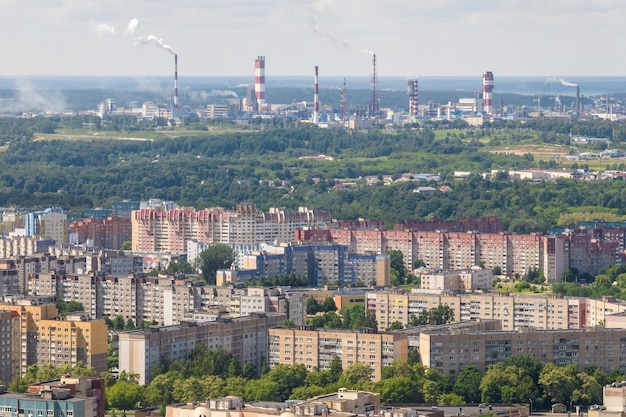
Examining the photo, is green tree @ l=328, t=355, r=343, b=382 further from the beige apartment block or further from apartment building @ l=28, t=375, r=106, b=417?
apartment building @ l=28, t=375, r=106, b=417

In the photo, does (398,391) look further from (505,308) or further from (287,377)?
(505,308)

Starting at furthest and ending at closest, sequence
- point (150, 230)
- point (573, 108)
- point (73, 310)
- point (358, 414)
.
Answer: point (573, 108)
point (150, 230)
point (73, 310)
point (358, 414)

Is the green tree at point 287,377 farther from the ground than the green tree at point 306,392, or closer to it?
closer to it

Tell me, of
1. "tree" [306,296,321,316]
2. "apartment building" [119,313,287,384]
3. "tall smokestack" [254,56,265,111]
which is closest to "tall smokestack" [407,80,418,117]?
"tall smokestack" [254,56,265,111]

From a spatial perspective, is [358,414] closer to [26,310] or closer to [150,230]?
[26,310]

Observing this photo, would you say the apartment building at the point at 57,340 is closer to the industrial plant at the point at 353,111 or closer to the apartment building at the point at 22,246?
the apartment building at the point at 22,246

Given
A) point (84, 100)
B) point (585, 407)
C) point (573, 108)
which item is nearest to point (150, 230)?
point (585, 407)

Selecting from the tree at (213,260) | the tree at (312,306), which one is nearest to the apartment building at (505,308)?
the tree at (312,306)
